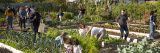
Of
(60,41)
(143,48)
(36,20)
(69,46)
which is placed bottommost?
(36,20)

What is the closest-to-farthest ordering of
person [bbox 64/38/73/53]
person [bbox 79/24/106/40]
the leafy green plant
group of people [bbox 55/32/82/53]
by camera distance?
the leafy green plant < group of people [bbox 55/32/82/53] < person [bbox 64/38/73/53] < person [bbox 79/24/106/40]

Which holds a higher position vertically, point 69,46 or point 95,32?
point 69,46

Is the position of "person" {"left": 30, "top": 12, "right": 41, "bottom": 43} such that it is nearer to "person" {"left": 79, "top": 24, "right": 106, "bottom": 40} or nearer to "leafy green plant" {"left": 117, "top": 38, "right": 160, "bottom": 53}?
"person" {"left": 79, "top": 24, "right": 106, "bottom": 40}

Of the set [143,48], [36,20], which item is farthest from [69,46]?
[36,20]

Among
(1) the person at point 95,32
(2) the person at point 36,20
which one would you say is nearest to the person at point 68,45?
(1) the person at point 95,32

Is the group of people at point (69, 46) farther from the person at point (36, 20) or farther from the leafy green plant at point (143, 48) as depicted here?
the person at point (36, 20)

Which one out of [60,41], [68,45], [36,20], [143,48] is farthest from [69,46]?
[36,20]

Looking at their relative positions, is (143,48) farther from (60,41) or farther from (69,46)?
(60,41)

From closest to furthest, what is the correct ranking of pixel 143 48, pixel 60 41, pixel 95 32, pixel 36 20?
pixel 143 48, pixel 60 41, pixel 95 32, pixel 36 20

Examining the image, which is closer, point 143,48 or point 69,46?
point 143,48

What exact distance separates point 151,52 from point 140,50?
0.33 metres

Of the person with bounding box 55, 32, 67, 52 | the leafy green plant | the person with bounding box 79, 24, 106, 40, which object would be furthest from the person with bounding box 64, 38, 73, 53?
the leafy green plant

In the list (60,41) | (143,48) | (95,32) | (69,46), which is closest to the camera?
(143,48)

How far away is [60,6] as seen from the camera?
36.8 metres
